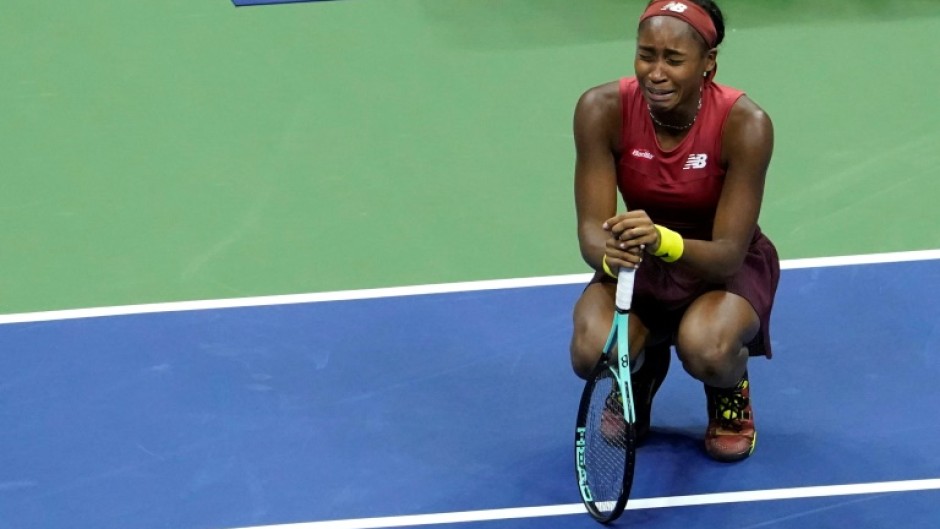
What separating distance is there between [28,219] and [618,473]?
315cm

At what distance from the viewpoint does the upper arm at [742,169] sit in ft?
14.6

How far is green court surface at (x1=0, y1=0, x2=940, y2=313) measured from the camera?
5.98 meters

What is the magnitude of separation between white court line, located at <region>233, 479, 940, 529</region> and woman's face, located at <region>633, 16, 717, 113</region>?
49.8 inches

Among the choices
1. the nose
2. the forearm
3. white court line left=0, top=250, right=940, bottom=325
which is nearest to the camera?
the nose

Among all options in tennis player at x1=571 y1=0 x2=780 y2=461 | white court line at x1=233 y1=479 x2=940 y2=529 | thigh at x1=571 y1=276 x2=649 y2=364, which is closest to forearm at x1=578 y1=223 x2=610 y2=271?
tennis player at x1=571 y1=0 x2=780 y2=461

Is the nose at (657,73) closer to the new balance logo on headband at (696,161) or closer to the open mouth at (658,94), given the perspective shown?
the open mouth at (658,94)

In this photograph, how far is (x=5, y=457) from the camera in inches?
194

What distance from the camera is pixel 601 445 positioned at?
14.8 feet

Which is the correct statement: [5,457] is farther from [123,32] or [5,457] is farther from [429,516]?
[123,32]

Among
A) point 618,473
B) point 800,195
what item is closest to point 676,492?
point 618,473

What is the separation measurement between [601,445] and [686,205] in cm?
80

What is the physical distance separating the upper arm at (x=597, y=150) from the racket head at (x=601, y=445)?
503 millimetres

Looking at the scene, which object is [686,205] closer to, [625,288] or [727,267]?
A: [727,267]

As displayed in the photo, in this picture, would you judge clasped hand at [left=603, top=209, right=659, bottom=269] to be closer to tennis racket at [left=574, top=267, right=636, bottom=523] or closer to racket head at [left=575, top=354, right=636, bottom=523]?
tennis racket at [left=574, top=267, right=636, bottom=523]
